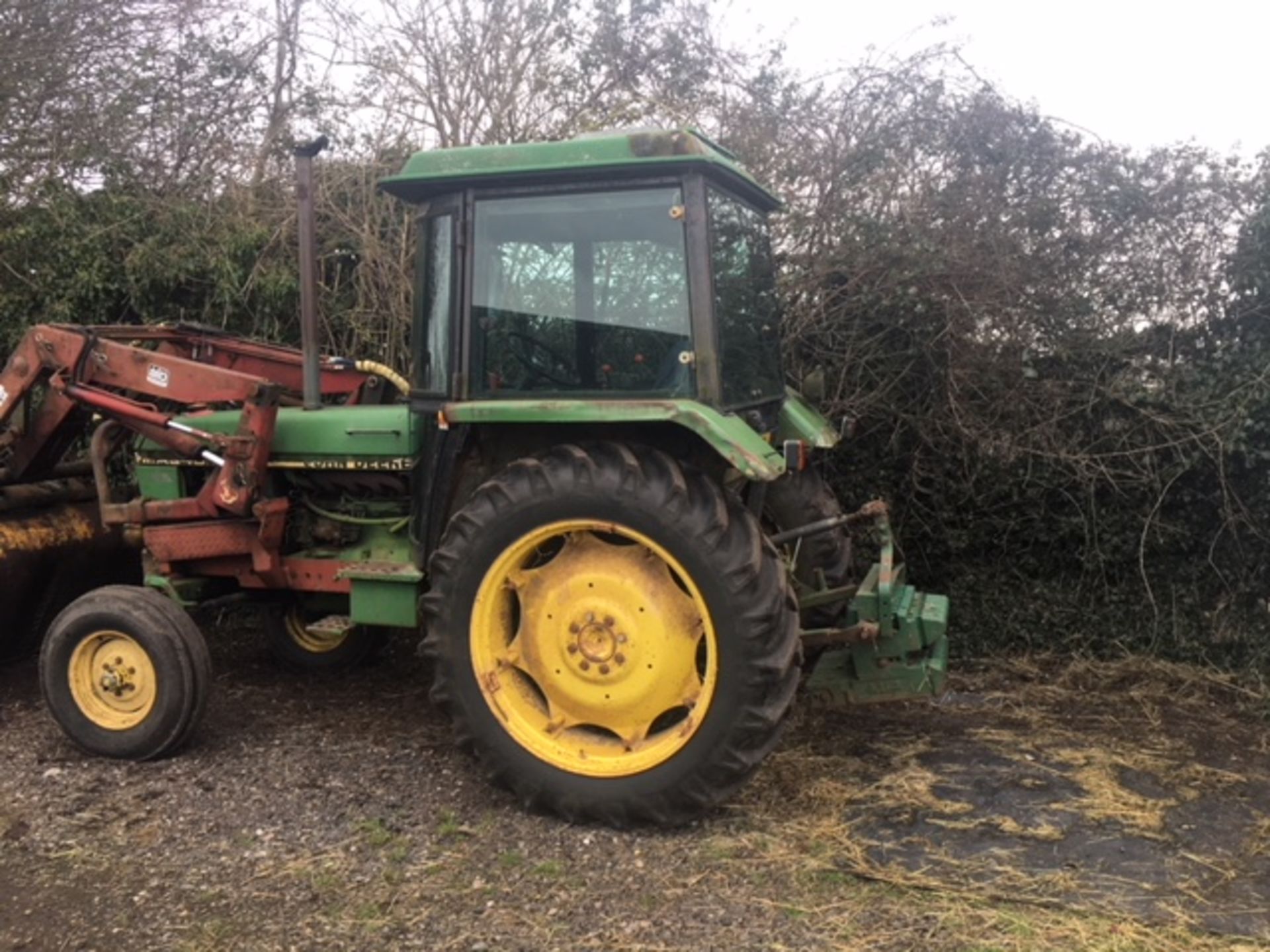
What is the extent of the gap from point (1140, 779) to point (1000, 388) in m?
2.11

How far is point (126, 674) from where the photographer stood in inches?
154

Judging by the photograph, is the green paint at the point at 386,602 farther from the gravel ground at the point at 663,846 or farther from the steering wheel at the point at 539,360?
the steering wheel at the point at 539,360

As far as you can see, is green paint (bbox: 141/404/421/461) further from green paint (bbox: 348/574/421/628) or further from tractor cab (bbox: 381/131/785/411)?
green paint (bbox: 348/574/421/628)

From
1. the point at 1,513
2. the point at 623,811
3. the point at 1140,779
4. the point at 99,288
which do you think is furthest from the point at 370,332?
the point at 1140,779

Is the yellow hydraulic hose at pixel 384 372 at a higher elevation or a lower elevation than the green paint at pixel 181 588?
higher

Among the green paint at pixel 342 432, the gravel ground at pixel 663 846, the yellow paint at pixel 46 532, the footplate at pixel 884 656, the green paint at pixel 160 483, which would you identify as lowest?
the gravel ground at pixel 663 846

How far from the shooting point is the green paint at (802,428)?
13.6 ft

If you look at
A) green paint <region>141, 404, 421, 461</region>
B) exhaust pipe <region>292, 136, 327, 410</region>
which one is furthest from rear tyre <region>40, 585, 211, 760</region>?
exhaust pipe <region>292, 136, 327, 410</region>

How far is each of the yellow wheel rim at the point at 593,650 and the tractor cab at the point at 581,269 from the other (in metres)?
0.52

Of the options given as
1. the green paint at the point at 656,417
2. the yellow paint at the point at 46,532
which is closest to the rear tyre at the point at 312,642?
the yellow paint at the point at 46,532

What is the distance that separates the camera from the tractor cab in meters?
3.34

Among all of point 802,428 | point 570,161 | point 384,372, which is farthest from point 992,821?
point 384,372

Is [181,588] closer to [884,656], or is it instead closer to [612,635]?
[612,635]

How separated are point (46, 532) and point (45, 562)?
131 mm
